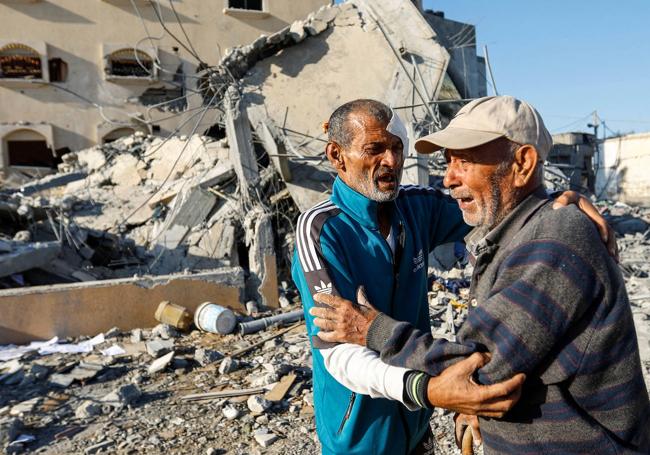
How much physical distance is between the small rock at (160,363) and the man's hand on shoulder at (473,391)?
165 inches

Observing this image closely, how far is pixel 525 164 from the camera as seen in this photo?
→ 144cm

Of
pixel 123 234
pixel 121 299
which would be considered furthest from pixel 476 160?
pixel 123 234

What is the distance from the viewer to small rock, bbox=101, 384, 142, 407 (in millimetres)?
4273

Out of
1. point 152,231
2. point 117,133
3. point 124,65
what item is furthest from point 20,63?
point 152,231

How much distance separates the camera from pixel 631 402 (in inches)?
50.6

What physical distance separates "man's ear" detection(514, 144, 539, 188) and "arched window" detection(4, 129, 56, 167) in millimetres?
21899

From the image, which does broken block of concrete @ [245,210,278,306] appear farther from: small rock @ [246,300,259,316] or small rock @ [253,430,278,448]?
small rock @ [253,430,278,448]

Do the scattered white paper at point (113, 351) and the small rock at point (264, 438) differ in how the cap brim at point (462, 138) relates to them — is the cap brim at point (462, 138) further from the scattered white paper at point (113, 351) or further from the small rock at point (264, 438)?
the scattered white paper at point (113, 351)

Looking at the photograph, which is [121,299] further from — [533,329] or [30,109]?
[30,109]

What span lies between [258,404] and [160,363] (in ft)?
4.51

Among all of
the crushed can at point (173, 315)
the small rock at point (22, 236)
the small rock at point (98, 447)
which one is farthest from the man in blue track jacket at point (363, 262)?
the small rock at point (22, 236)

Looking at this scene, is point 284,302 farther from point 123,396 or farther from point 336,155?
point 336,155

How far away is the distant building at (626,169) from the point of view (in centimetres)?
2719

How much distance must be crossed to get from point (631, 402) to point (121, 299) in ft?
19.0
